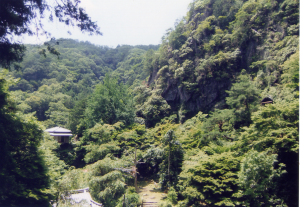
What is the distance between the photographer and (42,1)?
5.62 m

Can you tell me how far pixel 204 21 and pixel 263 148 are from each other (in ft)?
74.2

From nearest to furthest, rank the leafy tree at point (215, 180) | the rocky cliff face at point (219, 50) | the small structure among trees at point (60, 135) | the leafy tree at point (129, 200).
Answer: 1. the leafy tree at point (215, 180)
2. the leafy tree at point (129, 200)
3. the rocky cliff face at point (219, 50)
4. the small structure among trees at point (60, 135)

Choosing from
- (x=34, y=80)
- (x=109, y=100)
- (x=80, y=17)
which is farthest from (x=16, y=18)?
(x=34, y=80)

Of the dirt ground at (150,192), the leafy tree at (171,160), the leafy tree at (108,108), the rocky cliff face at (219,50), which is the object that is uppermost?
the rocky cliff face at (219,50)

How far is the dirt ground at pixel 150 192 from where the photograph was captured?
15.4 meters

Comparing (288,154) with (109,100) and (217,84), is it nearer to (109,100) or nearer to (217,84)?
(217,84)

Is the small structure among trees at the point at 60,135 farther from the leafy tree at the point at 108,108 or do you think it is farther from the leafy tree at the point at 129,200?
the leafy tree at the point at 129,200

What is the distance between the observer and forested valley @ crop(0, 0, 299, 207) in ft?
30.8

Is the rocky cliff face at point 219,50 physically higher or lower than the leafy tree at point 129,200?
higher

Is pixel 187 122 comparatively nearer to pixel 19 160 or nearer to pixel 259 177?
pixel 259 177

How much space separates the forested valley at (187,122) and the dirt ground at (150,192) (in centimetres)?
71

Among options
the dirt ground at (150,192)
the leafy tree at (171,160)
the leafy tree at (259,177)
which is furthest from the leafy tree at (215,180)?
the dirt ground at (150,192)

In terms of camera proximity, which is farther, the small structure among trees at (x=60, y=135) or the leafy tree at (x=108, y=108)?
the leafy tree at (x=108, y=108)

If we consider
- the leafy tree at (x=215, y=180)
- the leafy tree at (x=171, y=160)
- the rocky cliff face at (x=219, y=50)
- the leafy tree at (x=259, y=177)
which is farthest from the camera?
the rocky cliff face at (x=219, y=50)
